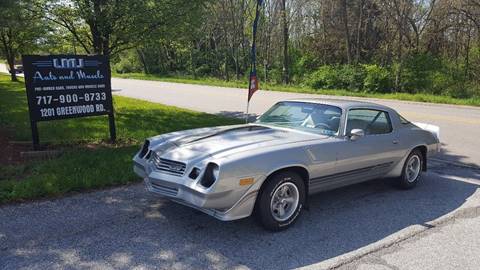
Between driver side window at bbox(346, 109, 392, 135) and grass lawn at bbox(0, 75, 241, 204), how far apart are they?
10.3 feet

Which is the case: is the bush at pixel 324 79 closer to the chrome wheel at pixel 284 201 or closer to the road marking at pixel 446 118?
the road marking at pixel 446 118

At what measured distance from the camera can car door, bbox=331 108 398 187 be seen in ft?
15.9

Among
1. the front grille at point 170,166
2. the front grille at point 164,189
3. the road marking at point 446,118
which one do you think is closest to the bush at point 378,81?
the road marking at point 446,118

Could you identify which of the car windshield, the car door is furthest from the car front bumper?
the car windshield

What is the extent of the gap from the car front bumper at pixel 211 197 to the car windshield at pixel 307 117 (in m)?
1.47

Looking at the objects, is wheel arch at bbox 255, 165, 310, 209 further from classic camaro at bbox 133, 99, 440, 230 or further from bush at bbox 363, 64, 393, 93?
bush at bbox 363, 64, 393, 93

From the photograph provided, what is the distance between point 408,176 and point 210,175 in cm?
328

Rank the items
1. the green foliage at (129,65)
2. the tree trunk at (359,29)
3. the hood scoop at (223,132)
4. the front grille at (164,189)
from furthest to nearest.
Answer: the green foliage at (129,65) → the tree trunk at (359,29) → the hood scoop at (223,132) → the front grille at (164,189)

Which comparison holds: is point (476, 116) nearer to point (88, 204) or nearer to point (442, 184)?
point (442, 184)

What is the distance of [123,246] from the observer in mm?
3871

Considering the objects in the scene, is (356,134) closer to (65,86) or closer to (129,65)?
(65,86)

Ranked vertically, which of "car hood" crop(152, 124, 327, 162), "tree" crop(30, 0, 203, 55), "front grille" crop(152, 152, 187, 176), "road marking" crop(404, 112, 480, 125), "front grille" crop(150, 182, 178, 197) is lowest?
"road marking" crop(404, 112, 480, 125)

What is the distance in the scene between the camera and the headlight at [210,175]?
12.6 feet

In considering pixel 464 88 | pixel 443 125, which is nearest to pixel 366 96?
pixel 464 88
